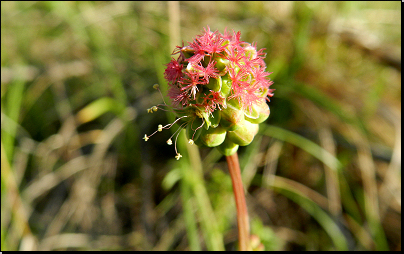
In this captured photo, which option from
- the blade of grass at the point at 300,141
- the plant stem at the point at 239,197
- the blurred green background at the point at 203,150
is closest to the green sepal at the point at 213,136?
the plant stem at the point at 239,197

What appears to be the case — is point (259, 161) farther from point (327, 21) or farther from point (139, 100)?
point (327, 21)

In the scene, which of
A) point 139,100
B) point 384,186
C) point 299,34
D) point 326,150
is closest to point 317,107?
point 326,150

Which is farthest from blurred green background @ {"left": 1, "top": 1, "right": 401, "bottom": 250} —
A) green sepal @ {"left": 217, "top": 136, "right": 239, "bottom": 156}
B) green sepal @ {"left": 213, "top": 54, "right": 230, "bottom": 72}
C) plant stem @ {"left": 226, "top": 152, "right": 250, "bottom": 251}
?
green sepal @ {"left": 213, "top": 54, "right": 230, "bottom": 72}

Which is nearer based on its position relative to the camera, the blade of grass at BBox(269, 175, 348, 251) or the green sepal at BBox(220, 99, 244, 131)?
the green sepal at BBox(220, 99, 244, 131)

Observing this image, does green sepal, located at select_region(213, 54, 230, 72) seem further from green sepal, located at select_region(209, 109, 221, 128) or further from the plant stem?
the plant stem

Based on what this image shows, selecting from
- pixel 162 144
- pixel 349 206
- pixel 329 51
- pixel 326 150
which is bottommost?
pixel 349 206

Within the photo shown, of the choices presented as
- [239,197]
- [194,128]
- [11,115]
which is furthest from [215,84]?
[11,115]
